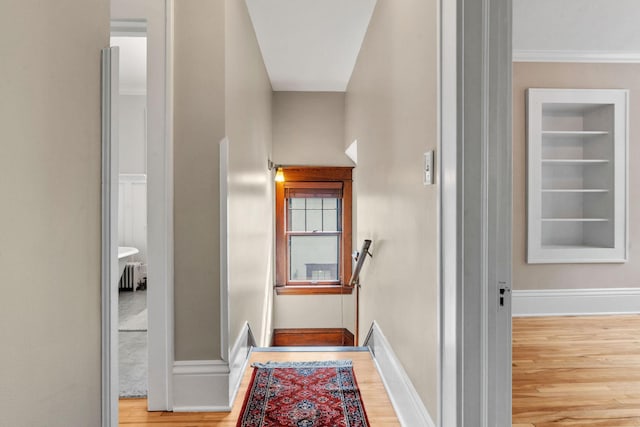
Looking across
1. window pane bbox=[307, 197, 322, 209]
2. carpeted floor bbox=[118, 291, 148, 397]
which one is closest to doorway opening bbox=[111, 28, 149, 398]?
carpeted floor bbox=[118, 291, 148, 397]

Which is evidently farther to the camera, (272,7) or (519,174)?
(519,174)

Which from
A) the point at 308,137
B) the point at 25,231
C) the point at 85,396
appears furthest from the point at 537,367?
the point at 308,137

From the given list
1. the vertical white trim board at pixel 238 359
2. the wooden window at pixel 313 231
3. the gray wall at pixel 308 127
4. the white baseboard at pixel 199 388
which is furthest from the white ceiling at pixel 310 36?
the white baseboard at pixel 199 388

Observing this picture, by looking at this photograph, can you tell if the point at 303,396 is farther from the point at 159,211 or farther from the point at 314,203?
the point at 314,203

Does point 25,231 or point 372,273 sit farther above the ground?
point 25,231

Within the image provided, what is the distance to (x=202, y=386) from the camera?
192 cm

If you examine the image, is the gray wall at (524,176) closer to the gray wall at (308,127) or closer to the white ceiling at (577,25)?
the white ceiling at (577,25)

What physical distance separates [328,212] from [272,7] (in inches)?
114

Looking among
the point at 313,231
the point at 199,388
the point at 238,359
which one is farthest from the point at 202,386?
the point at 313,231

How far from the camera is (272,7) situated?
2791 millimetres

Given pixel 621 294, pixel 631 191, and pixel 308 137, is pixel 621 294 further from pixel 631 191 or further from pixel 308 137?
pixel 308 137

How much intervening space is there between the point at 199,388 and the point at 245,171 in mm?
1412

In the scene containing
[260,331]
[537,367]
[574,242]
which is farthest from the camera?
[574,242]

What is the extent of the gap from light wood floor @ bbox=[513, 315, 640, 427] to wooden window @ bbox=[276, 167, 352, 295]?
2362 millimetres
